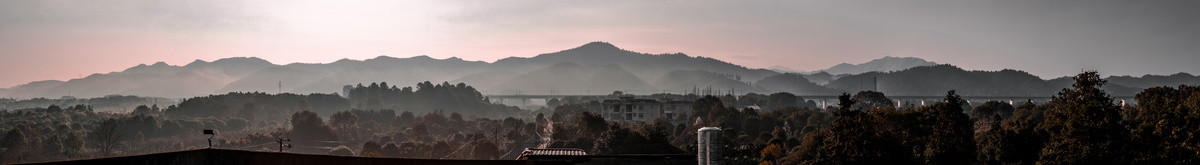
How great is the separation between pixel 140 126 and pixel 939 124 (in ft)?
476

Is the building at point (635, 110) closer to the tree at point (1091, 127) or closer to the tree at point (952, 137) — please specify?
the tree at point (952, 137)

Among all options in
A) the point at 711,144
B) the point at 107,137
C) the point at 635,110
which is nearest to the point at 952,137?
the point at 711,144

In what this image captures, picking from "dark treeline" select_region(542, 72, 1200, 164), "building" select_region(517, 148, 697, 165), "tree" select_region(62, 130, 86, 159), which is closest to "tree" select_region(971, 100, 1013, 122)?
"dark treeline" select_region(542, 72, 1200, 164)

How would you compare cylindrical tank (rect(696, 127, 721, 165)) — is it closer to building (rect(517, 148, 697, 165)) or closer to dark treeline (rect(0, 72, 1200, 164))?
building (rect(517, 148, 697, 165))

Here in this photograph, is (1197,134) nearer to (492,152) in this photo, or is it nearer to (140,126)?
(492,152)

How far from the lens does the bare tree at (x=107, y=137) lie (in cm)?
11431

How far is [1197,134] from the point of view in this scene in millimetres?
28906

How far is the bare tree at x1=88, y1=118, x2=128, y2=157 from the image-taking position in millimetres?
114312

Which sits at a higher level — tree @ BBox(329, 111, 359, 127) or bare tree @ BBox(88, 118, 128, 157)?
tree @ BBox(329, 111, 359, 127)

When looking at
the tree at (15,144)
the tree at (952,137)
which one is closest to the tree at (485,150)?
the tree at (952,137)

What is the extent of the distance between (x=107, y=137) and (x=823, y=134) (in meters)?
121

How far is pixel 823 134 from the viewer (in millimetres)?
48844

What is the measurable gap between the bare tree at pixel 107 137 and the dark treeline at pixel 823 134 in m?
0.48

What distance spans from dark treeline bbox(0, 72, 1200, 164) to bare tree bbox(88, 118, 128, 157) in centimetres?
48
